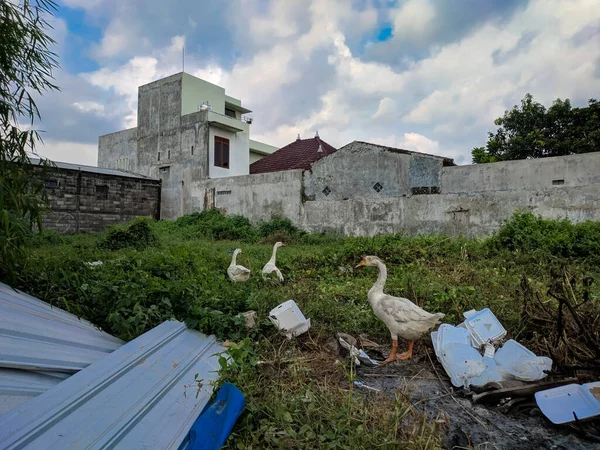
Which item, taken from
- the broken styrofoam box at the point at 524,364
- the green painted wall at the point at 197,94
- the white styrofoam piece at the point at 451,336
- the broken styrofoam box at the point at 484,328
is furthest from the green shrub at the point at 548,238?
the green painted wall at the point at 197,94

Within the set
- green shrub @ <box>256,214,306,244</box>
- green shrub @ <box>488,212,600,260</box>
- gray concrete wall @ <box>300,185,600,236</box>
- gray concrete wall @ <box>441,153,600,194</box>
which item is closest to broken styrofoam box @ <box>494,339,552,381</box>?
green shrub @ <box>488,212,600,260</box>

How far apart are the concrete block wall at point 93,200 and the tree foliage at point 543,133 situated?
49.0 feet

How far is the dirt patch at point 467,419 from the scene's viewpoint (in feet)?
7.60

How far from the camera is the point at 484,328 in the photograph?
3.54m

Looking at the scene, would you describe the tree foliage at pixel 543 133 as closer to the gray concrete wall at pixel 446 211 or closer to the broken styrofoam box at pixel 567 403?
the gray concrete wall at pixel 446 211

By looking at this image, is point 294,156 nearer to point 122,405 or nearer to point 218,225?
point 218,225

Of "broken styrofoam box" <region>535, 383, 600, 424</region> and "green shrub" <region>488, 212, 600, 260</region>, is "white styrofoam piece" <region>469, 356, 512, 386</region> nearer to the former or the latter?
"broken styrofoam box" <region>535, 383, 600, 424</region>

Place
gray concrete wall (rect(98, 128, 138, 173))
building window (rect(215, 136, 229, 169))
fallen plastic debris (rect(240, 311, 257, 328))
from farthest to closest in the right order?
gray concrete wall (rect(98, 128, 138, 173)) → building window (rect(215, 136, 229, 169)) → fallen plastic debris (rect(240, 311, 257, 328))

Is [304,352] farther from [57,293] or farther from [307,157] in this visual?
[307,157]

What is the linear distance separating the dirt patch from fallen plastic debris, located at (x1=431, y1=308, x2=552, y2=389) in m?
0.15

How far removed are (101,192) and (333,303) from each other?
14.9 meters

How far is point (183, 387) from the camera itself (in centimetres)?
263

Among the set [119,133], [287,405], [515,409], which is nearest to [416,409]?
[515,409]

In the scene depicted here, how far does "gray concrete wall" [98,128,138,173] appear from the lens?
21.9 meters
